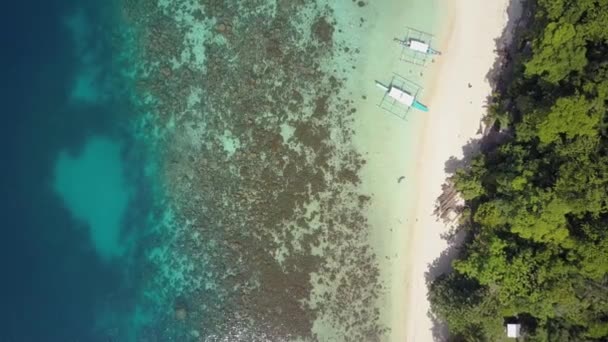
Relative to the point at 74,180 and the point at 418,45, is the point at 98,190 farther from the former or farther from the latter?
the point at 418,45

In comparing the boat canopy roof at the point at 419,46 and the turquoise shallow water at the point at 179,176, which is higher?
the boat canopy roof at the point at 419,46

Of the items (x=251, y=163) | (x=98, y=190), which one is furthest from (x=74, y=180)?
(x=251, y=163)

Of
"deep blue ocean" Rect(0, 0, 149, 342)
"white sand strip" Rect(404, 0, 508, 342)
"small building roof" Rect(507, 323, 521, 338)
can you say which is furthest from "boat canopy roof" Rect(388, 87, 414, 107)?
"deep blue ocean" Rect(0, 0, 149, 342)

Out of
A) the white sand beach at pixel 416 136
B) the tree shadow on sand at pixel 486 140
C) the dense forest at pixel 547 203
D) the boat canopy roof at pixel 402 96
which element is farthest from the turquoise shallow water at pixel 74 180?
the dense forest at pixel 547 203

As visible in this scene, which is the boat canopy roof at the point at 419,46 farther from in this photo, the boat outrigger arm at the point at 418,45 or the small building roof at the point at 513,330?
the small building roof at the point at 513,330

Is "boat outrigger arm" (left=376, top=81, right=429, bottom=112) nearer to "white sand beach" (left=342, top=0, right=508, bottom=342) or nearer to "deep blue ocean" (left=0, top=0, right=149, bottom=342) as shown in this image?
"white sand beach" (left=342, top=0, right=508, bottom=342)
